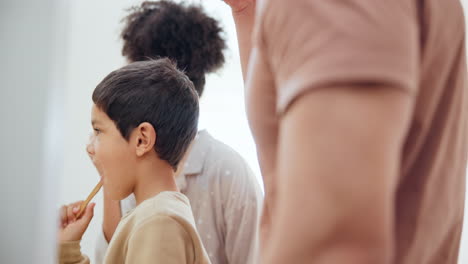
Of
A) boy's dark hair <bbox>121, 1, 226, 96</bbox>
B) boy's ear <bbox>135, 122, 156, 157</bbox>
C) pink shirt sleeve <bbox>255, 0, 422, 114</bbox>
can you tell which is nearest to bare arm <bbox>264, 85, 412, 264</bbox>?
pink shirt sleeve <bbox>255, 0, 422, 114</bbox>

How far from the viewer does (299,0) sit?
255 mm

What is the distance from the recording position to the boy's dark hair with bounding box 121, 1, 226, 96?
2.89ft

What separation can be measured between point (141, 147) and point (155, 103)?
0.18 ft

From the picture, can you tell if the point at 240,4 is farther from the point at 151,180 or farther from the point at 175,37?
the point at 175,37

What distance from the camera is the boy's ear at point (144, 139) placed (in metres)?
0.63

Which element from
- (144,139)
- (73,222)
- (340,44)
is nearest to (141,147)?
(144,139)

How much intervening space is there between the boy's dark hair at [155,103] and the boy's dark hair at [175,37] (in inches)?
8.1

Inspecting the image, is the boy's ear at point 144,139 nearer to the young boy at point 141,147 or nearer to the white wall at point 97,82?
the young boy at point 141,147

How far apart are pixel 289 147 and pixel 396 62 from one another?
0.05 m

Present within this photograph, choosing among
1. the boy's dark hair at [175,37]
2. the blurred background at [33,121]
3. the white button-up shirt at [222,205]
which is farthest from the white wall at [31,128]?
the boy's dark hair at [175,37]

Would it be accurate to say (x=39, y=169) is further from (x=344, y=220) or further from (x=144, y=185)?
(x=144, y=185)

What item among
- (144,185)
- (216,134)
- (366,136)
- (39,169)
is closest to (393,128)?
(366,136)

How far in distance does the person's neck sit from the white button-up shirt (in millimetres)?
89

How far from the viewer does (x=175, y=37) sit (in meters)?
0.89
